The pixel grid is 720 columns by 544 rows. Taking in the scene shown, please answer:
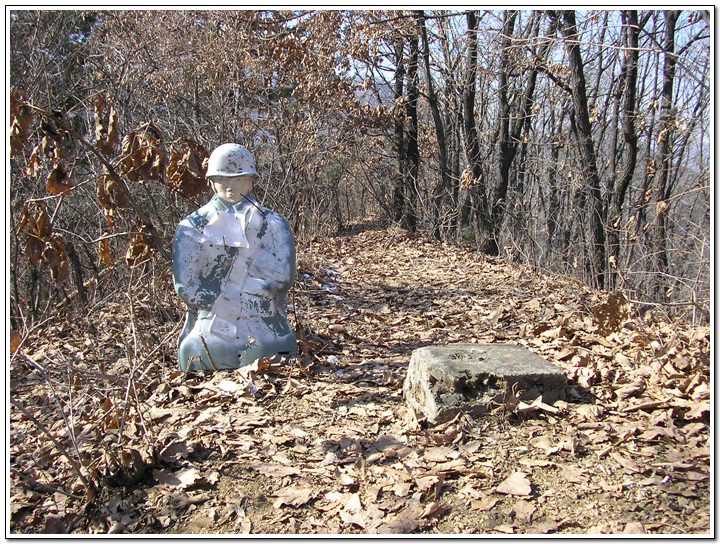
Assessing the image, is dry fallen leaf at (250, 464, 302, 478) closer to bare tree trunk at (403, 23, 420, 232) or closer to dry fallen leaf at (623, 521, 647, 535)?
dry fallen leaf at (623, 521, 647, 535)

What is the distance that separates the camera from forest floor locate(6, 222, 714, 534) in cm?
277

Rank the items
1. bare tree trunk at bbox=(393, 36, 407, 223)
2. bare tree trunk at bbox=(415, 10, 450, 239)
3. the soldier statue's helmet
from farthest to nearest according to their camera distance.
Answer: bare tree trunk at bbox=(393, 36, 407, 223), bare tree trunk at bbox=(415, 10, 450, 239), the soldier statue's helmet

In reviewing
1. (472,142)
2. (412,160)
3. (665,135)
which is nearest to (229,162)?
(665,135)

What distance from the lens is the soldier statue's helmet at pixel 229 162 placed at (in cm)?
452

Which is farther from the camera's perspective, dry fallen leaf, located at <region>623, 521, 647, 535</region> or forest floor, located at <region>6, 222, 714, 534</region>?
forest floor, located at <region>6, 222, 714, 534</region>

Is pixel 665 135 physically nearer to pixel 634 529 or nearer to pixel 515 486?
pixel 515 486

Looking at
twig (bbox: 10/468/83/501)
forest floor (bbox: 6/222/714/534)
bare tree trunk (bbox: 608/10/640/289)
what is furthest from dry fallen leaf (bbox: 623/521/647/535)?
bare tree trunk (bbox: 608/10/640/289)

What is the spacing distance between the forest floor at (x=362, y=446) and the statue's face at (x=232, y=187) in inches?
45.2

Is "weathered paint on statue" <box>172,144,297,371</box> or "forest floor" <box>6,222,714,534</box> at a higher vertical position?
"weathered paint on statue" <box>172,144,297,371</box>

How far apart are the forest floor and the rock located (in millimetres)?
87

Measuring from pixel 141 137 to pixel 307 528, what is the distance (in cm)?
306

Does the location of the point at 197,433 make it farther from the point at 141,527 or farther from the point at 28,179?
the point at 28,179

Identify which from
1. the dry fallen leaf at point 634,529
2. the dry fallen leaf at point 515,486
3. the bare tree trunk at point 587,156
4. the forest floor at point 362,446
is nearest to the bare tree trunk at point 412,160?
the bare tree trunk at point 587,156

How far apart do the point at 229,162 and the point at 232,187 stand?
19 centimetres
